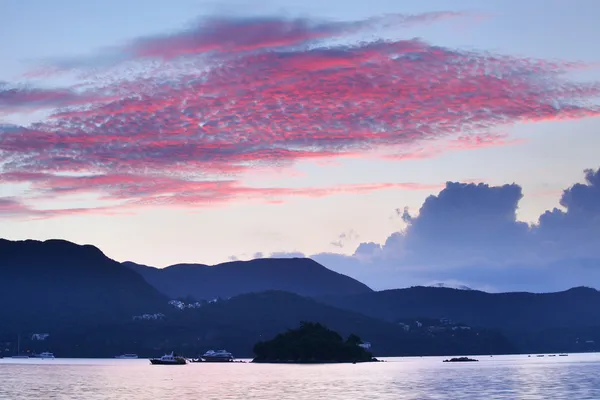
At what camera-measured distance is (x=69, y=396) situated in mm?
145125

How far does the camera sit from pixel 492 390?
150500mm

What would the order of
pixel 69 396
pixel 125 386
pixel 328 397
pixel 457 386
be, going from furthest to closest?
1. pixel 125 386
2. pixel 457 386
3. pixel 69 396
4. pixel 328 397

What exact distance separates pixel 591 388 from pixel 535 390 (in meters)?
11.2

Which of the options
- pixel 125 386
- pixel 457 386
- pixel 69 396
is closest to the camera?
pixel 69 396

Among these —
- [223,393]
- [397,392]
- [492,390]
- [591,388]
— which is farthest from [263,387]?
[591,388]

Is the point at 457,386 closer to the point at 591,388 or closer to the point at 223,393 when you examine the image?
the point at 591,388

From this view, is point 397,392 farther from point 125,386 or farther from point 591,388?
point 125,386

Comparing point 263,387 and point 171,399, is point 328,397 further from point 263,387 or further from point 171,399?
point 263,387

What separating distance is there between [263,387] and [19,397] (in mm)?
47267

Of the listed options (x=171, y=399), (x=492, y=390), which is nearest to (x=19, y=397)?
(x=171, y=399)

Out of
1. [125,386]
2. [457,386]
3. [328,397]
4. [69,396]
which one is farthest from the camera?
[125,386]

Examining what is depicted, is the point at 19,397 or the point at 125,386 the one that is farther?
the point at 125,386

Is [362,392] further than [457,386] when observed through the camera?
No

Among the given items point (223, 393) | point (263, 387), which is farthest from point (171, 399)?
point (263, 387)
